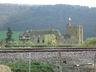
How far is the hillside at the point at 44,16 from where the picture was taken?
12475 centimetres

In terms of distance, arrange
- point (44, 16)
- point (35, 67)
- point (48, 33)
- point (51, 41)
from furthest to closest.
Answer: point (44, 16)
point (48, 33)
point (51, 41)
point (35, 67)

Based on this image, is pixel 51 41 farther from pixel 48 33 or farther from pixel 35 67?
pixel 35 67

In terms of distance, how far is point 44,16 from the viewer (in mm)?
148750

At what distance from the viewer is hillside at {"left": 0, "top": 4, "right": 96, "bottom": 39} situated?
409 ft

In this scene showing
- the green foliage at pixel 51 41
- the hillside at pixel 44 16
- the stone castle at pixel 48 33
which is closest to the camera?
the green foliage at pixel 51 41

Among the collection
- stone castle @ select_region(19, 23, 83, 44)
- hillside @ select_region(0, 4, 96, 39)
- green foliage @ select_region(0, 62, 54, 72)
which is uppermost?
hillside @ select_region(0, 4, 96, 39)

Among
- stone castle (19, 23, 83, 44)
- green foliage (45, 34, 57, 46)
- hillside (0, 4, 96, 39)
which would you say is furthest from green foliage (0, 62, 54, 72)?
hillside (0, 4, 96, 39)

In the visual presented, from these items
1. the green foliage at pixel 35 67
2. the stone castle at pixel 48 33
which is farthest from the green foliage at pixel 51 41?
the green foliage at pixel 35 67

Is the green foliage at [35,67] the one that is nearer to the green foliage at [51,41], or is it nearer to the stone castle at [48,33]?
the green foliage at [51,41]

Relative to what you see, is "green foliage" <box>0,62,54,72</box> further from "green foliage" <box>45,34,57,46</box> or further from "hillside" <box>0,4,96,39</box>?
"hillside" <box>0,4,96,39</box>

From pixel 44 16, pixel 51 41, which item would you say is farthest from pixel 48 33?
pixel 44 16

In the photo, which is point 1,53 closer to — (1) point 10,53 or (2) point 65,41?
(1) point 10,53

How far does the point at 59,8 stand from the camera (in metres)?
151

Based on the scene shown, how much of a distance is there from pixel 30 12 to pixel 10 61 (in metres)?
139
